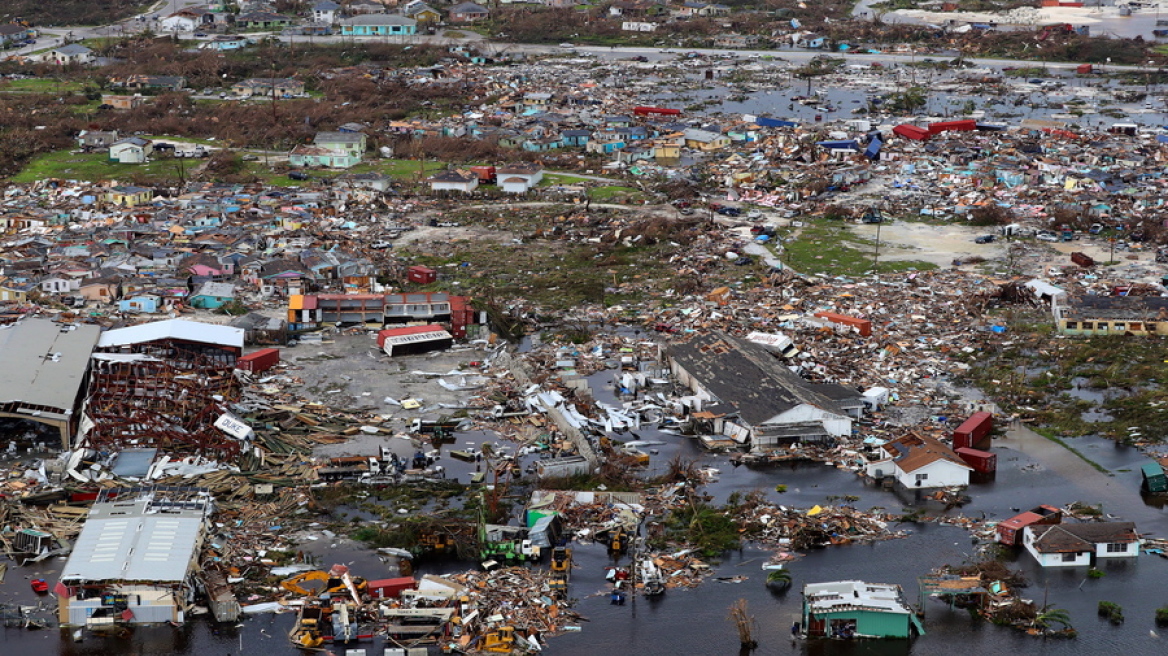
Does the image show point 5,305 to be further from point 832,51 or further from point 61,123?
point 832,51

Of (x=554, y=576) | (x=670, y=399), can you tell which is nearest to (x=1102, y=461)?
(x=670, y=399)

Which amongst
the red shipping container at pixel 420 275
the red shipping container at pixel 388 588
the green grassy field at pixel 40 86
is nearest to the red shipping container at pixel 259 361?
the red shipping container at pixel 420 275

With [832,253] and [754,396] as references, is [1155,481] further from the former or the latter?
[832,253]

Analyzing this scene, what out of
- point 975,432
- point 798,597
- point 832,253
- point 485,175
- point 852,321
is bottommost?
point 798,597

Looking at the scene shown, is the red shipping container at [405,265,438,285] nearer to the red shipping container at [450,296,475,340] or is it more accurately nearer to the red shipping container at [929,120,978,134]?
the red shipping container at [450,296,475,340]

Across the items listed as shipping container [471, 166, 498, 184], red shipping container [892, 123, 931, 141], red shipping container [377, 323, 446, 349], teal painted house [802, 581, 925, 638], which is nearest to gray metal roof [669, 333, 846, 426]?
red shipping container [377, 323, 446, 349]

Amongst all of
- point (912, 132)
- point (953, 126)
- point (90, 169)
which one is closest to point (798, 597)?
point (912, 132)
